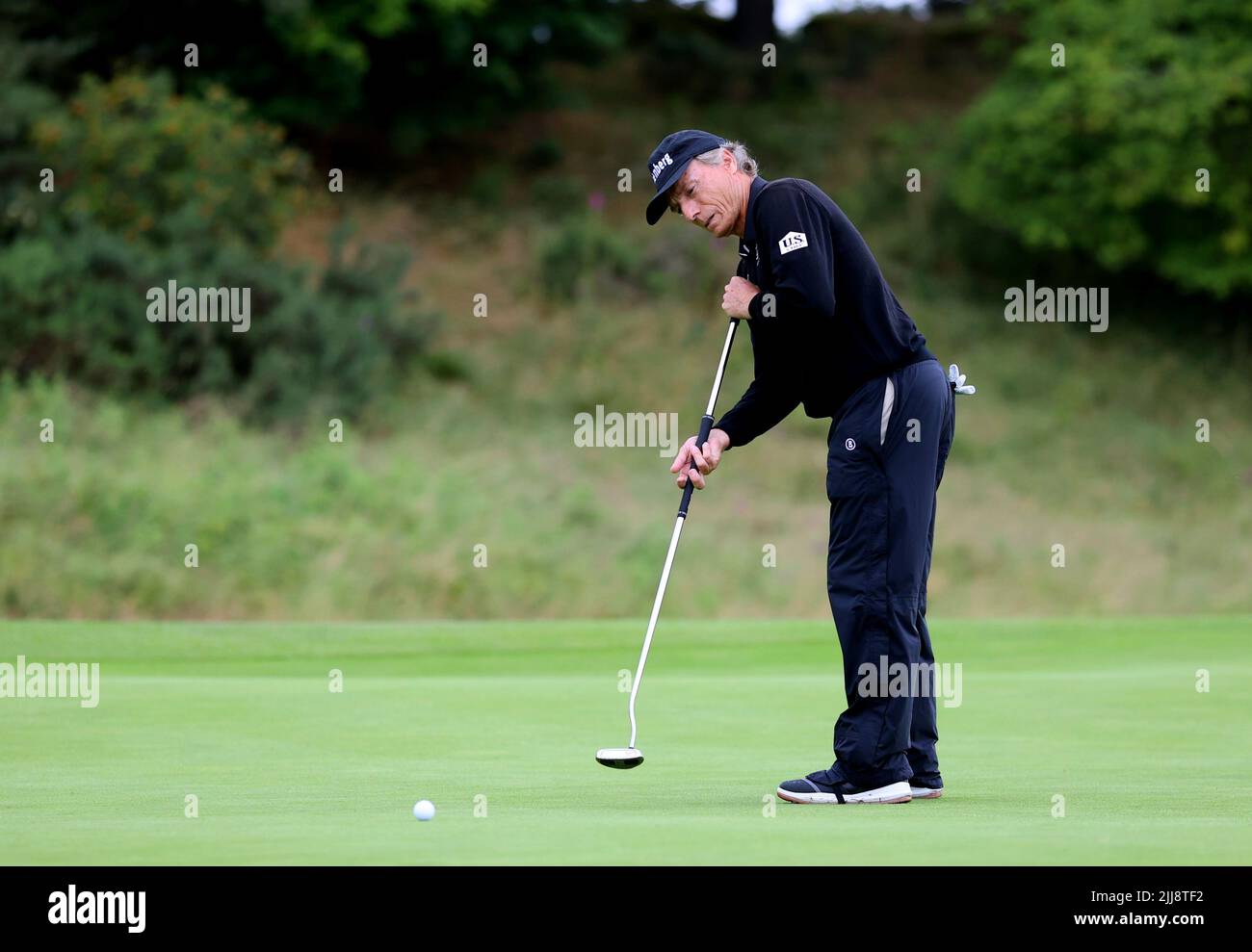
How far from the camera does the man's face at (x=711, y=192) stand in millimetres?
5375

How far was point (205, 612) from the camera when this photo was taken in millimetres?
15469

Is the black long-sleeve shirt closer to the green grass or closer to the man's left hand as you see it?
the man's left hand

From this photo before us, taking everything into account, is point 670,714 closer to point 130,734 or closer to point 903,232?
point 130,734

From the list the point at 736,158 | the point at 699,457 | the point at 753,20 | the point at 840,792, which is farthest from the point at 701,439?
the point at 753,20

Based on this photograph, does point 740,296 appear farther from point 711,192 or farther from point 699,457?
point 699,457

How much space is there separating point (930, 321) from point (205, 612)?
45.5 feet

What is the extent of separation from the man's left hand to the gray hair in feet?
1.11

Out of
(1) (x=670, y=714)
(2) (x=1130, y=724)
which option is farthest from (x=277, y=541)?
(2) (x=1130, y=724)

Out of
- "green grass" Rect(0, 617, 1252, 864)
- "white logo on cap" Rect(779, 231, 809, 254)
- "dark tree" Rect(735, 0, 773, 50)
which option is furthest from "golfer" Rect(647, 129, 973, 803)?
"dark tree" Rect(735, 0, 773, 50)

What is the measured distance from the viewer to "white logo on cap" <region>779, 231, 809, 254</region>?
5195mm

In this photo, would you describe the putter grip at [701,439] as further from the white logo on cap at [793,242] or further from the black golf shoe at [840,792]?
the black golf shoe at [840,792]

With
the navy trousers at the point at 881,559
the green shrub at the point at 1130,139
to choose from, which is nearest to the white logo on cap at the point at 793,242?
the navy trousers at the point at 881,559

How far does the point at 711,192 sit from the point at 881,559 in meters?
1.20

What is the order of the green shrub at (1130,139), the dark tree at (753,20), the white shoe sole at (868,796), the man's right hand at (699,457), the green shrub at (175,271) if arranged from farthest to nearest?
the dark tree at (753,20) → the green shrub at (1130,139) → the green shrub at (175,271) → the man's right hand at (699,457) → the white shoe sole at (868,796)
